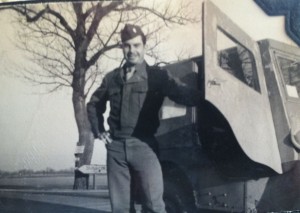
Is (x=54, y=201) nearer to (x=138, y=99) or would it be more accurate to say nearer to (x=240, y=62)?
(x=138, y=99)

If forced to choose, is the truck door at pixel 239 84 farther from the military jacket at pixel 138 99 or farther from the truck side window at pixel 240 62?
the military jacket at pixel 138 99

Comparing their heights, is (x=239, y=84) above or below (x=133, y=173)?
above

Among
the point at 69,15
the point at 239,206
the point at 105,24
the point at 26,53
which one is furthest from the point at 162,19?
the point at 239,206

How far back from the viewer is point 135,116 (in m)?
3.13

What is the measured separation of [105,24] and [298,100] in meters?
1.55

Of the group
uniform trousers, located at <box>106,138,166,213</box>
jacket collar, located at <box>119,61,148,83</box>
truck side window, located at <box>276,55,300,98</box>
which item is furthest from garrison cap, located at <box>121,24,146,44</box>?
truck side window, located at <box>276,55,300,98</box>

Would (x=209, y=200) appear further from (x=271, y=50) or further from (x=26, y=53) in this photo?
(x=26, y=53)

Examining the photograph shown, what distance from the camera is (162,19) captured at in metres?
3.13

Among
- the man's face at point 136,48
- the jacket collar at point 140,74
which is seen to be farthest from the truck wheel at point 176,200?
the man's face at point 136,48

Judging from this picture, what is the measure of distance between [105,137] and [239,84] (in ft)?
3.41

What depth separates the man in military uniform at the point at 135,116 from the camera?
10.3ft

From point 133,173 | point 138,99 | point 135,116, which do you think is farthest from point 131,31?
point 133,173

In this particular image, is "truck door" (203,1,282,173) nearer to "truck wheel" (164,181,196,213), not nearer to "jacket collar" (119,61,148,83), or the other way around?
"jacket collar" (119,61,148,83)

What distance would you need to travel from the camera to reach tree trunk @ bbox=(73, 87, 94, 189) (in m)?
3.17
